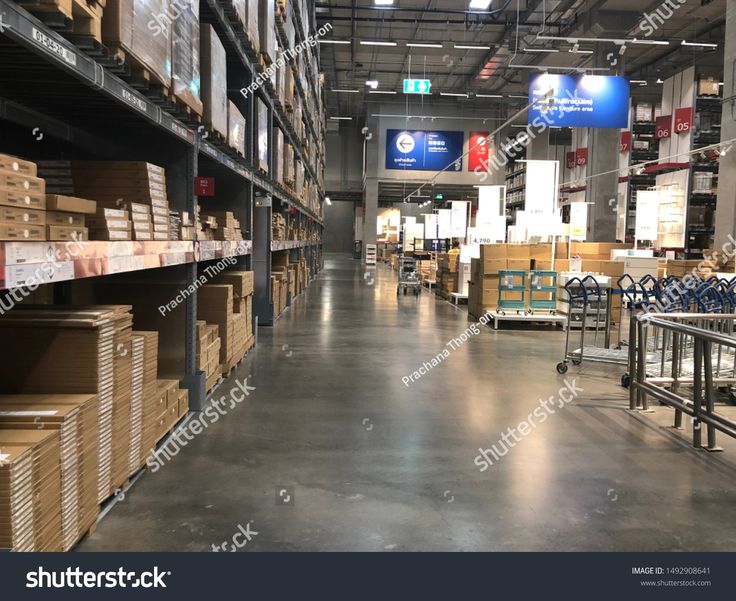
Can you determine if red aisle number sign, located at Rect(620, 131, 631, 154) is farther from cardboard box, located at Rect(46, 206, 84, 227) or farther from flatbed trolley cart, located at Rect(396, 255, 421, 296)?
cardboard box, located at Rect(46, 206, 84, 227)

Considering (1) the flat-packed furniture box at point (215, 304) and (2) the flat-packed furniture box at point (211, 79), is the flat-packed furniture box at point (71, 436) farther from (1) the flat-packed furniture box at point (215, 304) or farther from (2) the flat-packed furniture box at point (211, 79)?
(1) the flat-packed furniture box at point (215, 304)

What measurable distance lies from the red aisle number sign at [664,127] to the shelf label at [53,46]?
791 inches

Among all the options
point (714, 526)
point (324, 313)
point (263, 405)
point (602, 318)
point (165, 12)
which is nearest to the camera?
point (714, 526)

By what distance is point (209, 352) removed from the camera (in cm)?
548

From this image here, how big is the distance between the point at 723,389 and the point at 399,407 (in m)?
3.47

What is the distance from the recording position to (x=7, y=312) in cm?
300

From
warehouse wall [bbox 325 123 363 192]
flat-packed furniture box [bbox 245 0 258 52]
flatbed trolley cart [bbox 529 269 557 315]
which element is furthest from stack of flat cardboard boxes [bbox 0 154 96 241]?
warehouse wall [bbox 325 123 363 192]

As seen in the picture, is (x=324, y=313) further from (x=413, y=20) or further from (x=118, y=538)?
(x=413, y=20)

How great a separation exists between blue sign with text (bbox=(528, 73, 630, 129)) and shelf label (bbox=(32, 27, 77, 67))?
1207 centimetres

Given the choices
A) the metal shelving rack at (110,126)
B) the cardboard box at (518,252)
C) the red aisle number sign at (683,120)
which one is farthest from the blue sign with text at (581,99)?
the metal shelving rack at (110,126)

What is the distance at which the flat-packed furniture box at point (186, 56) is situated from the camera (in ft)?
13.1

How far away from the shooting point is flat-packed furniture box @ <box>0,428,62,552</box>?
6.96 ft

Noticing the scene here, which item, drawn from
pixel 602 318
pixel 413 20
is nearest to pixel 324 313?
pixel 602 318

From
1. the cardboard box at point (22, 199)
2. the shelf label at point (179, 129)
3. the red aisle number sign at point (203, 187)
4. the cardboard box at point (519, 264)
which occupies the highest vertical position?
the shelf label at point (179, 129)
